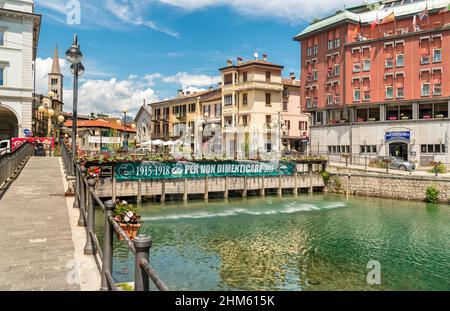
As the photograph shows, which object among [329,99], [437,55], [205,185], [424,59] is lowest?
[205,185]

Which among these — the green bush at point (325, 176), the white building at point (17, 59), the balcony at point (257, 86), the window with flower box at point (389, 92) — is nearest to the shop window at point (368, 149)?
the window with flower box at point (389, 92)

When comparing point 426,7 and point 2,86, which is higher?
point 426,7

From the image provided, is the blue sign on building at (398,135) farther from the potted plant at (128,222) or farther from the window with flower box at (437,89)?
the potted plant at (128,222)

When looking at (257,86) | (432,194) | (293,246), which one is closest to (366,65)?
(257,86)

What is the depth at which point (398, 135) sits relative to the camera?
4772cm

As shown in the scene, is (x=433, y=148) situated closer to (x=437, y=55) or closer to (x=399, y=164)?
(x=399, y=164)

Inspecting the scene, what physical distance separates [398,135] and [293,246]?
35.0 metres

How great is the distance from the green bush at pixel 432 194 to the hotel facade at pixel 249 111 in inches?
945

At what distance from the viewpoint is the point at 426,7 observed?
47.4m

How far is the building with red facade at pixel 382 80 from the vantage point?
1802 inches

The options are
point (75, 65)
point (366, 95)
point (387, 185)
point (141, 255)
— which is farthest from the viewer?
point (366, 95)
